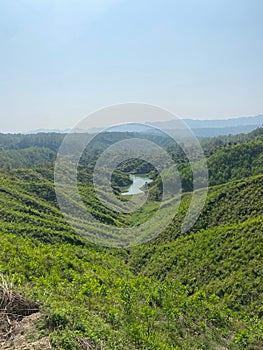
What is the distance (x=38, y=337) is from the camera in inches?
231

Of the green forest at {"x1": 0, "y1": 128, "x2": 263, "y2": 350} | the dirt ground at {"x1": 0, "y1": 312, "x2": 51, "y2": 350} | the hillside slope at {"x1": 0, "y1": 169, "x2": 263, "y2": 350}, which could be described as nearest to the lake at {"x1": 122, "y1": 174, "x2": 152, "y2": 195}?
the green forest at {"x1": 0, "y1": 128, "x2": 263, "y2": 350}

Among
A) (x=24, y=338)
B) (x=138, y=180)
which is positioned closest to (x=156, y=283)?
(x=24, y=338)

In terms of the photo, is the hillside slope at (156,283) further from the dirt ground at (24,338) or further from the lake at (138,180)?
the lake at (138,180)

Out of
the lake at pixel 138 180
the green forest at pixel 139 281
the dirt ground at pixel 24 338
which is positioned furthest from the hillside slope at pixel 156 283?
the lake at pixel 138 180

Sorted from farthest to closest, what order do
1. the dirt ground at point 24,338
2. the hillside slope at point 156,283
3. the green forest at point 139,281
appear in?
the hillside slope at point 156,283 → the green forest at point 139,281 → the dirt ground at point 24,338

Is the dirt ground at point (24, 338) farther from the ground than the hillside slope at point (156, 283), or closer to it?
farther from the ground

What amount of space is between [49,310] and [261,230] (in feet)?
60.4

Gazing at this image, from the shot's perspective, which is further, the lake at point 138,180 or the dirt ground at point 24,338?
the lake at point 138,180

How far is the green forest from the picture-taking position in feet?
22.7

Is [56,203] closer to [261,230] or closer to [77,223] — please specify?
[77,223]

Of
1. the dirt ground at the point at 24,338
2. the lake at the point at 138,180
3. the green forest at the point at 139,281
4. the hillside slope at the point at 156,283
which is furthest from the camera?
the lake at the point at 138,180

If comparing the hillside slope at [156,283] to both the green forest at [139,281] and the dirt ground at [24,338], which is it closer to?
the green forest at [139,281]

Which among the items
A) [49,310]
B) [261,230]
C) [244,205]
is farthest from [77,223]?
[49,310]

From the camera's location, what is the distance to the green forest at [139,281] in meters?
6.92
